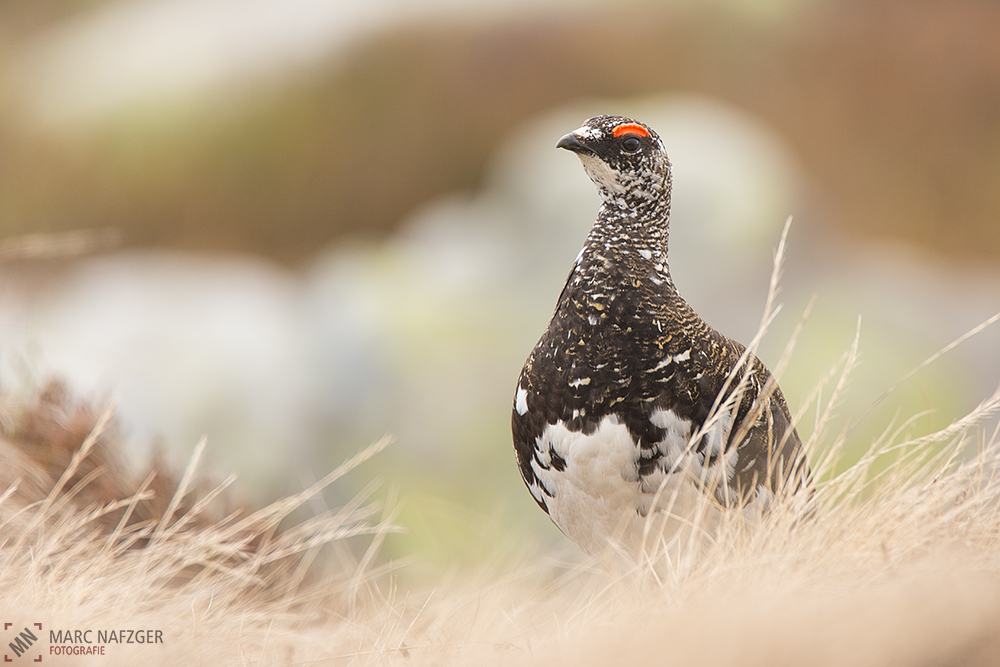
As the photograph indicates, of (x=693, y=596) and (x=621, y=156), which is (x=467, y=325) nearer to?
(x=621, y=156)

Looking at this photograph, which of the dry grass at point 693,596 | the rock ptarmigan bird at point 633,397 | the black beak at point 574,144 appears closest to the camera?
the dry grass at point 693,596

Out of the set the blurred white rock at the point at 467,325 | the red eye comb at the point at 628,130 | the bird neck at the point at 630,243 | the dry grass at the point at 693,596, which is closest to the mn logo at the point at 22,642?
the dry grass at the point at 693,596

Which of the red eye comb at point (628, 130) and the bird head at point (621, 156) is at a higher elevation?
the red eye comb at point (628, 130)

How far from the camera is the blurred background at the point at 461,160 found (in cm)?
621

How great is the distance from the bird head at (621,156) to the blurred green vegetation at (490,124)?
6.93 meters

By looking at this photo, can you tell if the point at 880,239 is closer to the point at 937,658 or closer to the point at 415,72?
the point at 415,72

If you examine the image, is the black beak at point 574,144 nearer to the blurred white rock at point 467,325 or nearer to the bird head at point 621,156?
the bird head at point 621,156

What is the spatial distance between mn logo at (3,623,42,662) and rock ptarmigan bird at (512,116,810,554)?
1145 millimetres

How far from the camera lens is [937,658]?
1225 mm

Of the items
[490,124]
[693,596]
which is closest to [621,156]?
[693,596]

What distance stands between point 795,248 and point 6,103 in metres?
9.10

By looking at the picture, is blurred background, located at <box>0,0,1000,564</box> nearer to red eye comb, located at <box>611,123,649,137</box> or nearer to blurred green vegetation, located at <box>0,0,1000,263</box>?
blurred green vegetation, located at <box>0,0,1000,263</box>

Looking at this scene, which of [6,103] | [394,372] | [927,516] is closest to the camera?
[927,516]

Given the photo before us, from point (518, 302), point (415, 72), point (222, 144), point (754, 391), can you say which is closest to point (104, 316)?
point (518, 302)
